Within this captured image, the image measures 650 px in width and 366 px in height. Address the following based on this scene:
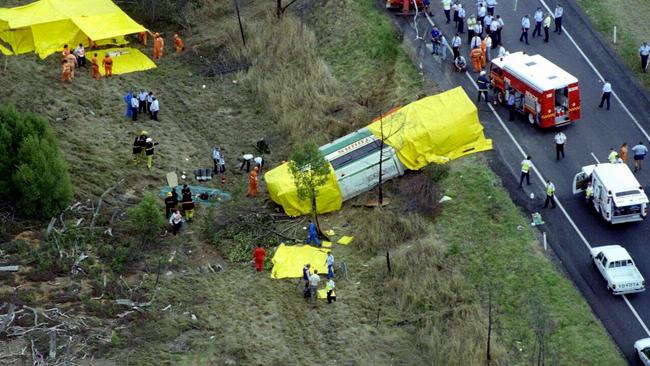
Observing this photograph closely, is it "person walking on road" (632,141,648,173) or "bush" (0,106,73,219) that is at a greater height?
"bush" (0,106,73,219)

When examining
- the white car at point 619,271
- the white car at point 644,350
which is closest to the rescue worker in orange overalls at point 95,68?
the white car at point 619,271

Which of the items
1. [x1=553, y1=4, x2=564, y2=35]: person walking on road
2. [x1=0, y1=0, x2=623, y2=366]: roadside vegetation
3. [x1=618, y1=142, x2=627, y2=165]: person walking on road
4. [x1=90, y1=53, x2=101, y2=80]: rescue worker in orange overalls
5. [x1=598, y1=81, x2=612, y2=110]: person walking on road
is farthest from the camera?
[x1=90, y1=53, x2=101, y2=80]: rescue worker in orange overalls

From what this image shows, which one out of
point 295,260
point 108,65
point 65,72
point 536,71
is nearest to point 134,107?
point 108,65

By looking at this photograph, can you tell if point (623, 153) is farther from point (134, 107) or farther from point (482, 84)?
point (134, 107)

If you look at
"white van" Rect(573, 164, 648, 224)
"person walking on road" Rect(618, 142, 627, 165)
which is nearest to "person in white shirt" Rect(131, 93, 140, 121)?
"white van" Rect(573, 164, 648, 224)

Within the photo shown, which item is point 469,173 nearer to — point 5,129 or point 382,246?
point 382,246

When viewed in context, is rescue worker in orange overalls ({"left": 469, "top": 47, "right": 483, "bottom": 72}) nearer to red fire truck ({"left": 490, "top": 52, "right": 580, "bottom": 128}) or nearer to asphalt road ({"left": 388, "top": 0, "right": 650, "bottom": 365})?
asphalt road ({"left": 388, "top": 0, "right": 650, "bottom": 365})
